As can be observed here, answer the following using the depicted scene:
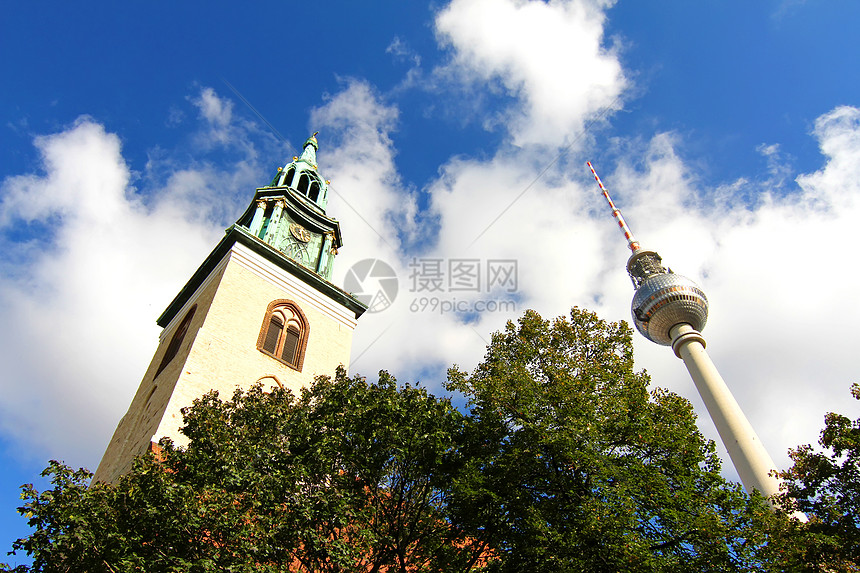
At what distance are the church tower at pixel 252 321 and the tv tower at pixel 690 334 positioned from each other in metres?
21.3

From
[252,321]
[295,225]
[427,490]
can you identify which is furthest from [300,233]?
[427,490]

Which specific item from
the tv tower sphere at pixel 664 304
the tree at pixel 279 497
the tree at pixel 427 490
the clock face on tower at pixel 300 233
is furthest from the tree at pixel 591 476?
the tv tower sphere at pixel 664 304

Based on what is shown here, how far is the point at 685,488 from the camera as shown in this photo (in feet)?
30.7

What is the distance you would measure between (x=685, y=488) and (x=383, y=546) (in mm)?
5218

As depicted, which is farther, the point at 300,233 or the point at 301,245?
the point at 300,233

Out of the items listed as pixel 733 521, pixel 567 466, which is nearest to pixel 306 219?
pixel 567 466

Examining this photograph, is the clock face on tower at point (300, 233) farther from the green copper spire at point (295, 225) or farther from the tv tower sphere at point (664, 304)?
the tv tower sphere at point (664, 304)

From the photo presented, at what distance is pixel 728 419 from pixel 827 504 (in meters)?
22.1

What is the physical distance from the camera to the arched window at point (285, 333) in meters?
18.9

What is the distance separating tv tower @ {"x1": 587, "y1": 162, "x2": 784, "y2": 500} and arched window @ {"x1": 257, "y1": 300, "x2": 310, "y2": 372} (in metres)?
22.9

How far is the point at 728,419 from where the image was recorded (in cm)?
3044

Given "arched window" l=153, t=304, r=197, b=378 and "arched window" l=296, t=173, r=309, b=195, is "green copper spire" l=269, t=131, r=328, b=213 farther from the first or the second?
"arched window" l=153, t=304, r=197, b=378

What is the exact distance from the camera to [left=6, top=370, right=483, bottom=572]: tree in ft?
26.3

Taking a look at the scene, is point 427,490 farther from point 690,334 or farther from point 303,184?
point 690,334
